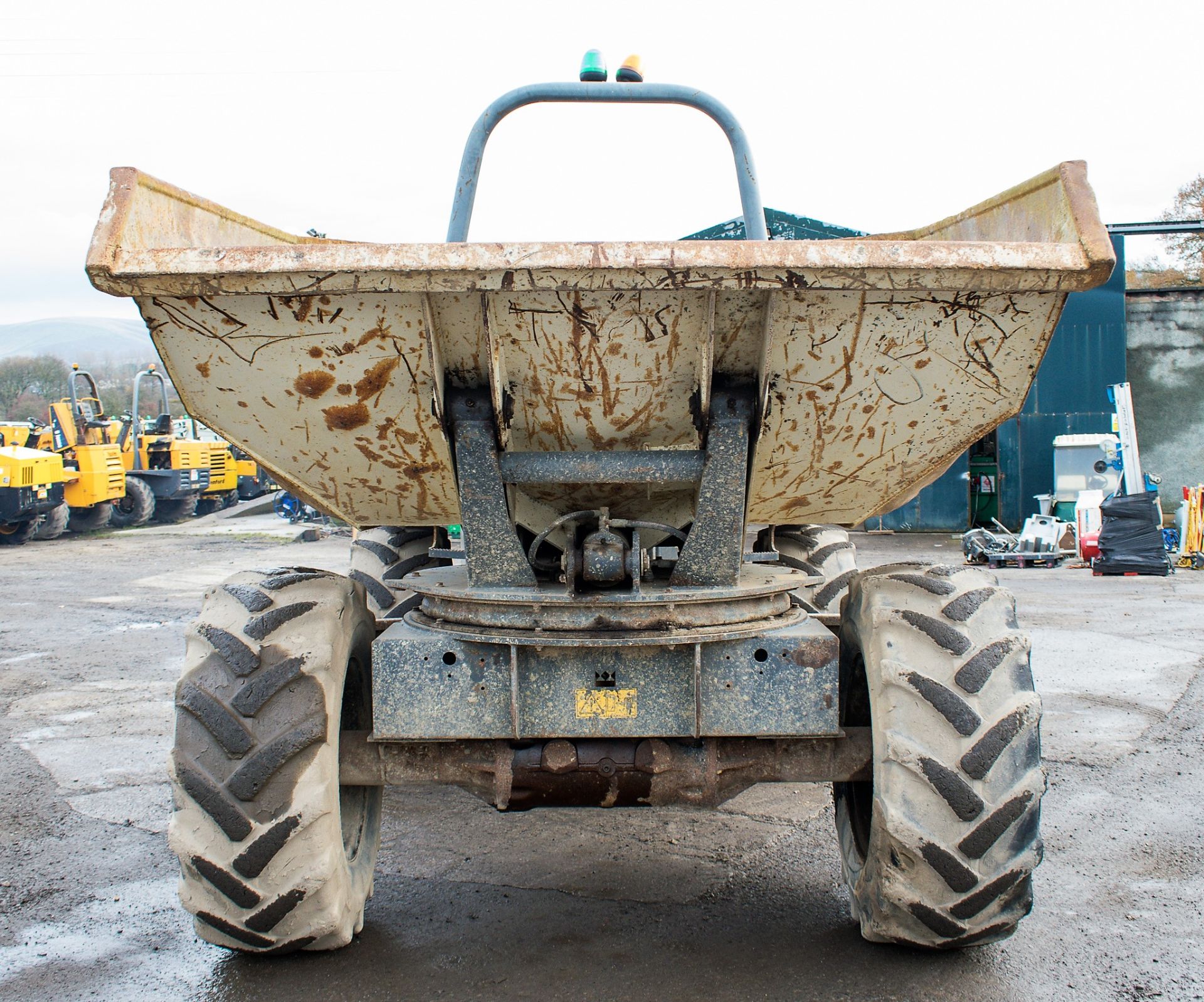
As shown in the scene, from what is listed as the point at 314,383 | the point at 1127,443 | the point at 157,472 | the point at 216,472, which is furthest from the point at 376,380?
the point at 216,472

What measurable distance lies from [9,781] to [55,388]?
49.0m

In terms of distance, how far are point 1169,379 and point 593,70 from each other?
17529 millimetres

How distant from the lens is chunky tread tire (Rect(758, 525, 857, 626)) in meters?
4.22

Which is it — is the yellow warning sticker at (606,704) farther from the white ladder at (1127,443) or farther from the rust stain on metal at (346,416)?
the white ladder at (1127,443)

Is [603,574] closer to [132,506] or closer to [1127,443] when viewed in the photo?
[1127,443]

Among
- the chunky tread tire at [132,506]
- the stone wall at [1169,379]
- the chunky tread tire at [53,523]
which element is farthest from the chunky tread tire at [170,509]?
the stone wall at [1169,379]

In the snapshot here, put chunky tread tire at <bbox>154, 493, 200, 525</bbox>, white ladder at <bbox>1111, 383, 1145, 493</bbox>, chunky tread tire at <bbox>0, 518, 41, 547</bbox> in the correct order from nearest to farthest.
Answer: white ladder at <bbox>1111, 383, 1145, 493</bbox> < chunky tread tire at <bbox>0, 518, 41, 547</bbox> < chunky tread tire at <bbox>154, 493, 200, 525</bbox>

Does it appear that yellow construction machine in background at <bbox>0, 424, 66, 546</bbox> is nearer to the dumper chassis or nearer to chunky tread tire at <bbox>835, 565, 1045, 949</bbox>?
the dumper chassis

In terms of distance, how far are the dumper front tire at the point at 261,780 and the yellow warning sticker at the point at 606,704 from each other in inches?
25.4

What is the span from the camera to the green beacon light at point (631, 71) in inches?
138

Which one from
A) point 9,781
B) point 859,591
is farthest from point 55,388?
point 859,591

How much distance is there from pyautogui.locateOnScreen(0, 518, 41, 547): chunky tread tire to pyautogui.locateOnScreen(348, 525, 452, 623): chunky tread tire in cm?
1488

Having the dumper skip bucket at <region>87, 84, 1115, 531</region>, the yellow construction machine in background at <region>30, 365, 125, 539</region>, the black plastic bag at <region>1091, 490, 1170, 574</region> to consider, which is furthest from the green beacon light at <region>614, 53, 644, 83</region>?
the yellow construction machine in background at <region>30, 365, 125, 539</region>

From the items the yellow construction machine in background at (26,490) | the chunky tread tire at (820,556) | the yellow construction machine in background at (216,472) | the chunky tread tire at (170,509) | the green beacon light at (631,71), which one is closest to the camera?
the green beacon light at (631,71)
